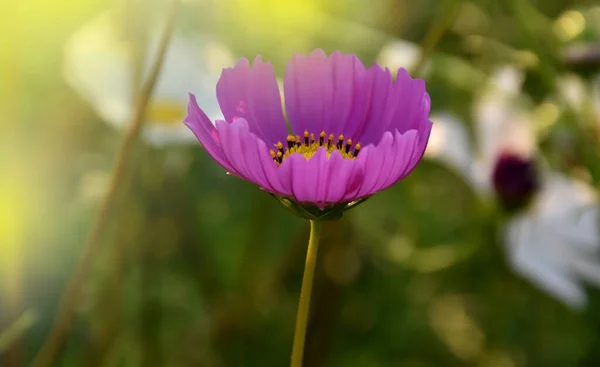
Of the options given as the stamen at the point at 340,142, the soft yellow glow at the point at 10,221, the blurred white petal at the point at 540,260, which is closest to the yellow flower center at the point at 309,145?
the stamen at the point at 340,142

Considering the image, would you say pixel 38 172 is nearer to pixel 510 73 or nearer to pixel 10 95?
pixel 10 95

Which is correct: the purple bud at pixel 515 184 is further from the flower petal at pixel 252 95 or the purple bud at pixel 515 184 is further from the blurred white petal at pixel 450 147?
the flower petal at pixel 252 95

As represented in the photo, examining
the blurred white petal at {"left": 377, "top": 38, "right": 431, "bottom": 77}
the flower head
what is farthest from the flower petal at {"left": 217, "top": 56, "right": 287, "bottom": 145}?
the blurred white petal at {"left": 377, "top": 38, "right": 431, "bottom": 77}

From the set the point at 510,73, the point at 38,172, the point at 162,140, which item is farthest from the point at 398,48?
the point at 38,172

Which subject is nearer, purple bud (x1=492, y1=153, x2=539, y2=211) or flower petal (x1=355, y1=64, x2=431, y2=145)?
flower petal (x1=355, y1=64, x2=431, y2=145)

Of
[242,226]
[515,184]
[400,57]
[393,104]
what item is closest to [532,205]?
[515,184]

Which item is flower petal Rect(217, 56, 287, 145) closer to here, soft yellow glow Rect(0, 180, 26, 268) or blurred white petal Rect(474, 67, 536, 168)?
soft yellow glow Rect(0, 180, 26, 268)
